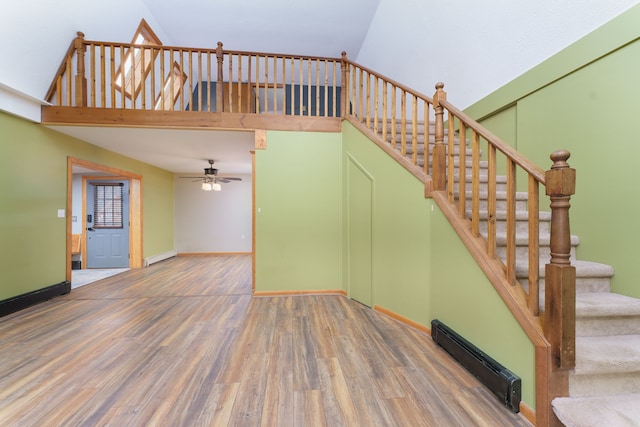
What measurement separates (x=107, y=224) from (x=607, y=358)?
25.2 feet

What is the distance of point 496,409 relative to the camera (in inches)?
59.4

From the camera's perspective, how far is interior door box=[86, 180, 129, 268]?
5660 millimetres

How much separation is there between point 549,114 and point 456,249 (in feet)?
5.15

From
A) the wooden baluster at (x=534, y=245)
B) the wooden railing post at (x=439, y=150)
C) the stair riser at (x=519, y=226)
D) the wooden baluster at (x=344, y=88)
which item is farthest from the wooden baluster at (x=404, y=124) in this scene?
the wooden baluster at (x=534, y=245)

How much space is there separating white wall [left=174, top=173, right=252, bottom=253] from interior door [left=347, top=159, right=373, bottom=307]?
4.59 metres

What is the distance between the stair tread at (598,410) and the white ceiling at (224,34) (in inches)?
163

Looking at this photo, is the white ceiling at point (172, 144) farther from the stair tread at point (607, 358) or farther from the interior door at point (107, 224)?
the stair tread at point (607, 358)

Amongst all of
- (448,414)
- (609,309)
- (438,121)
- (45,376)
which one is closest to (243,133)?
(438,121)

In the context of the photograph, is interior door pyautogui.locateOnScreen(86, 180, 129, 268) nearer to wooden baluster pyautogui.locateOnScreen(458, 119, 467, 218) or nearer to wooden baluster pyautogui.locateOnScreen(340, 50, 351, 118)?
wooden baluster pyautogui.locateOnScreen(340, 50, 351, 118)

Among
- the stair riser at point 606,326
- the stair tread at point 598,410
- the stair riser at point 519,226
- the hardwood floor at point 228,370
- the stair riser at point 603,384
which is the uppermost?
the stair riser at point 519,226

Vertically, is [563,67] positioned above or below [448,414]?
above

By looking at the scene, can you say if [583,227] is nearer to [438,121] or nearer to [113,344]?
[438,121]

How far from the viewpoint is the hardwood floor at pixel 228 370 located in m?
1.49

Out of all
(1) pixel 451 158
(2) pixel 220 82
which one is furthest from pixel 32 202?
(1) pixel 451 158
